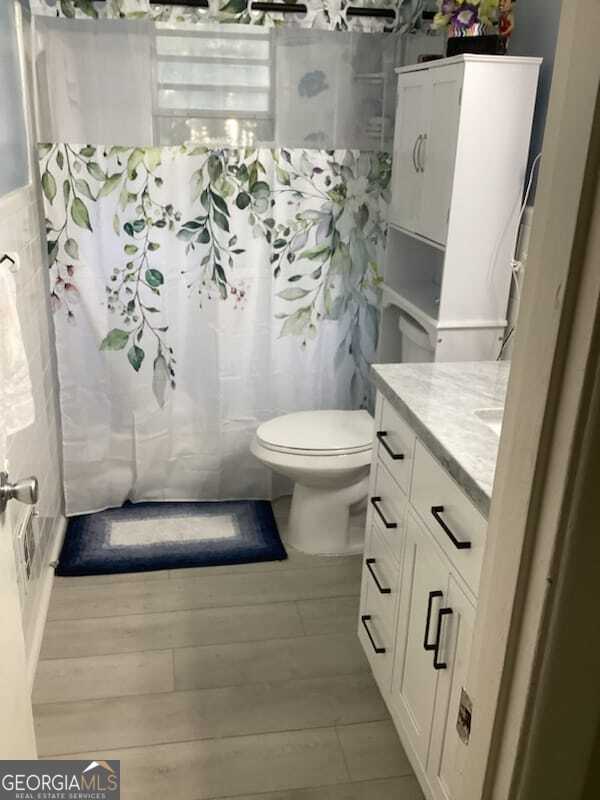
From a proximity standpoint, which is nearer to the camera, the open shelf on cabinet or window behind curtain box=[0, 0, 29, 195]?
window behind curtain box=[0, 0, 29, 195]

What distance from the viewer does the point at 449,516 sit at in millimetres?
1525

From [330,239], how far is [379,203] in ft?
0.76

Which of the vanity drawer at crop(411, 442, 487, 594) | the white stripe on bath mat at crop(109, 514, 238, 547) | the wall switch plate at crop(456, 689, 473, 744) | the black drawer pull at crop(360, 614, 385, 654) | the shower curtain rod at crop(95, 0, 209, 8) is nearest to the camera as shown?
the wall switch plate at crop(456, 689, 473, 744)

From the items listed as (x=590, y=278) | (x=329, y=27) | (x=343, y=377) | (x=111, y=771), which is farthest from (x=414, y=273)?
(x=590, y=278)

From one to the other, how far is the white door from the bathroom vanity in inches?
28.8

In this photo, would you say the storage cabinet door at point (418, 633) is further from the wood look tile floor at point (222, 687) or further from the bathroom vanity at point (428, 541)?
the wood look tile floor at point (222, 687)

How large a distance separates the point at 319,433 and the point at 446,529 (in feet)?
3.99

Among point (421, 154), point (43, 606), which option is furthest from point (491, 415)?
point (43, 606)

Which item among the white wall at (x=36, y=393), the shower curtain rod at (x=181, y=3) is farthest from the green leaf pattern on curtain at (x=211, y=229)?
the shower curtain rod at (x=181, y=3)

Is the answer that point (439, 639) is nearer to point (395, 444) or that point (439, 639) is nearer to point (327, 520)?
point (395, 444)

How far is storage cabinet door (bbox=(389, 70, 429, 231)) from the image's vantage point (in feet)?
7.79

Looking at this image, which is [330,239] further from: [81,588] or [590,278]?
[590,278]

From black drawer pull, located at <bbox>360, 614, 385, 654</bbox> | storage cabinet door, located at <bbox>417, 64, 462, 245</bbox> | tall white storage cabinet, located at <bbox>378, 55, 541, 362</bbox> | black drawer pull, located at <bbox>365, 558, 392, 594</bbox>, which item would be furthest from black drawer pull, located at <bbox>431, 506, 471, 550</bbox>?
storage cabinet door, located at <bbox>417, 64, 462, 245</bbox>

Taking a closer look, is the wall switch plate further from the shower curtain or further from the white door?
the shower curtain
